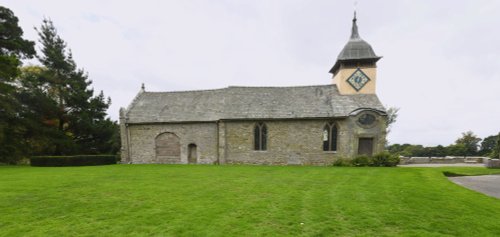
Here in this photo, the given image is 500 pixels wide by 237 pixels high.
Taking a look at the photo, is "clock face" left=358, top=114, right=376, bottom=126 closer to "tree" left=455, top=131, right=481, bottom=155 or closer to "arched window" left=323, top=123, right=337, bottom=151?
"arched window" left=323, top=123, right=337, bottom=151

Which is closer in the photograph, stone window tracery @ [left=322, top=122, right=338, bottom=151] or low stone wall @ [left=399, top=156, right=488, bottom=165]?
stone window tracery @ [left=322, top=122, right=338, bottom=151]

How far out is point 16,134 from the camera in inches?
775

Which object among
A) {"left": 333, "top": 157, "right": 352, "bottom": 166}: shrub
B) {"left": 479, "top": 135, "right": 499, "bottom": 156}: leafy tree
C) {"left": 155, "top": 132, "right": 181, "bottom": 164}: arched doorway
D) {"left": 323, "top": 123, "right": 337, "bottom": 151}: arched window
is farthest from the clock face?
{"left": 479, "top": 135, "right": 499, "bottom": 156}: leafy tree

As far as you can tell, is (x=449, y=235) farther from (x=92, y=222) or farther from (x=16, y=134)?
(x=16, y=134)

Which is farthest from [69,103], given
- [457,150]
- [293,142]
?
[457,150]

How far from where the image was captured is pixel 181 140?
65.6 feet

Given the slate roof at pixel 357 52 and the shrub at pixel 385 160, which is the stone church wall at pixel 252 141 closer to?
the shrub at pixel 385 160

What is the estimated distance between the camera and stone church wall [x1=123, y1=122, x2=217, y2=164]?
769 inches

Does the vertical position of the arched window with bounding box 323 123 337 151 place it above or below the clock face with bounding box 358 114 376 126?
below

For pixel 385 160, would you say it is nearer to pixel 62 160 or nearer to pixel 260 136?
pixel 260 136

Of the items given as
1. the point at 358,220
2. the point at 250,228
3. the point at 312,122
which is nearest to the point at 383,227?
the point at 358,220

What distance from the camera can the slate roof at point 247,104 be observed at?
728 inches

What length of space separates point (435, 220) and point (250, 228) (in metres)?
4.17

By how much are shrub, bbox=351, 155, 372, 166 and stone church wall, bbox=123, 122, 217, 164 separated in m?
11.7
